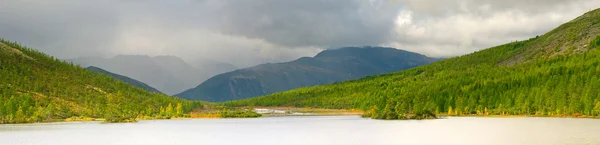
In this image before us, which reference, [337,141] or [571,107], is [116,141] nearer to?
[337,141]

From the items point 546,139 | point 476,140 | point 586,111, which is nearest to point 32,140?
point 476,140

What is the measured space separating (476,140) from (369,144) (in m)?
16.7

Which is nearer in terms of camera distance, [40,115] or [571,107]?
[571,107]

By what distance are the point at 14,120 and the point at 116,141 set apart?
4457 inches

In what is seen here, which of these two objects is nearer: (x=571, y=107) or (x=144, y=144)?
(x=144, y=144)

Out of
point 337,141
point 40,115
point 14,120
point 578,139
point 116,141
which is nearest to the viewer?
point 578,139

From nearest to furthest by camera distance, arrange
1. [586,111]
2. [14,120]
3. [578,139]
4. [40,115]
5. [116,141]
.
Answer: [578,139]
[116,141]
[586,111]
[14,120]
[40,115]

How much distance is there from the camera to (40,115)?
197 meters

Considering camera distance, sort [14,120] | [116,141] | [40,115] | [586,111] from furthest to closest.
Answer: [40,115]
[14,120]
[586,111]
[116,141]

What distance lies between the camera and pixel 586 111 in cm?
17125

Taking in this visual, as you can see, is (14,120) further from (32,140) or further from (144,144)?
(144,144)

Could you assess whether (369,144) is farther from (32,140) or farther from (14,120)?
(14,120)

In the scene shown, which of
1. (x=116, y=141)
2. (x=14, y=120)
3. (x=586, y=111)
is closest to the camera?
(x=116, y=141)

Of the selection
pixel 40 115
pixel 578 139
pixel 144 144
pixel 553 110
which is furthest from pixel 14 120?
pixel 553 110
